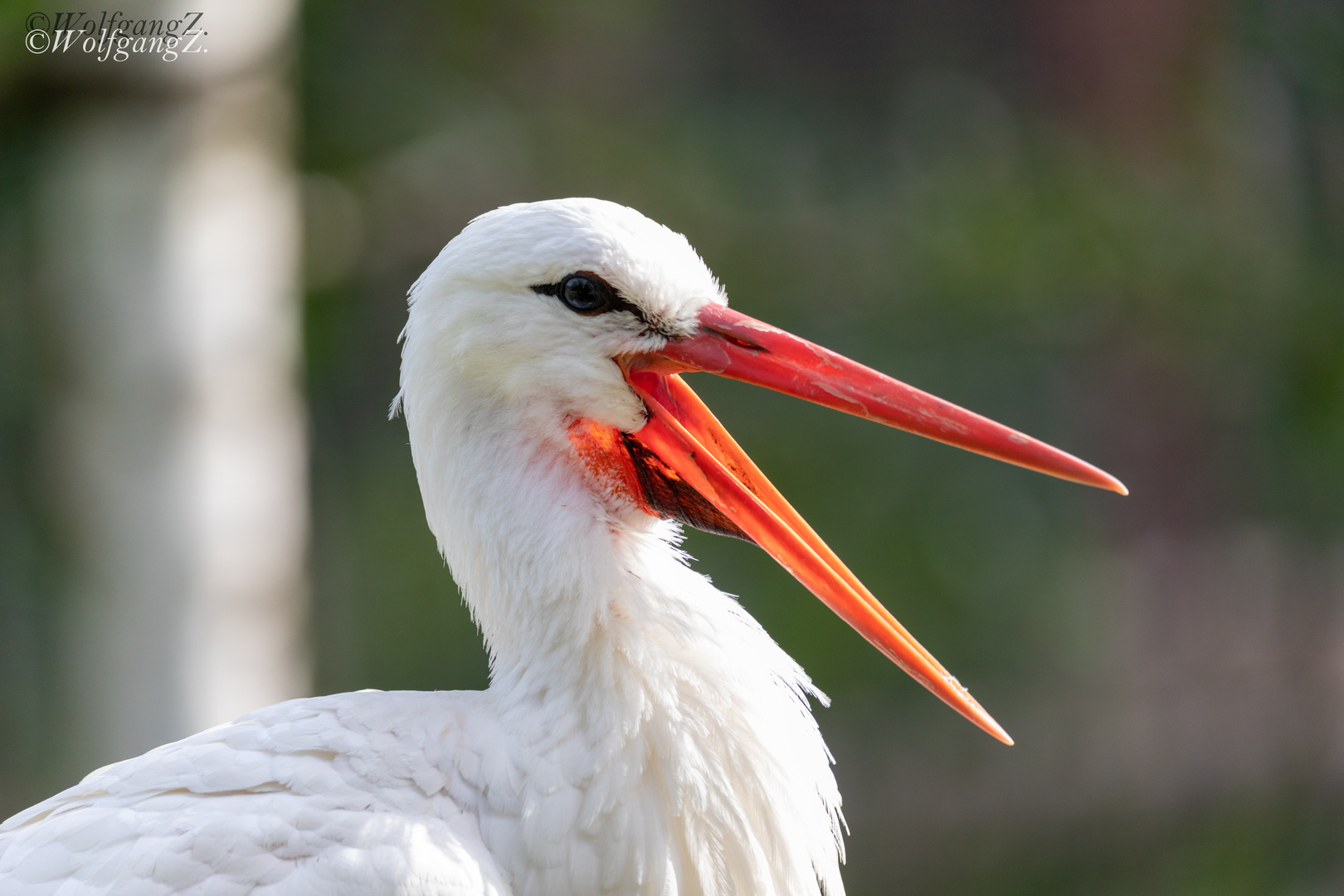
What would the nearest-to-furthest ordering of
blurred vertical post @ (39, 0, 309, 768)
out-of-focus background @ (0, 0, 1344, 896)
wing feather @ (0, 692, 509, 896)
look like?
wing feather @ (0, 692, 509, 896) → blurred vertical post @ (39, 0, 309, 768) → out-of-focus background @ (0, 0, 1344, 896)

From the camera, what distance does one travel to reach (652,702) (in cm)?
146

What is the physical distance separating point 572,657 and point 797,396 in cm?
44

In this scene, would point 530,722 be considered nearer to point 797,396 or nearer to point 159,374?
point 797,396

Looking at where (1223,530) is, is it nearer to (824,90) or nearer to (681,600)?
(824,90)

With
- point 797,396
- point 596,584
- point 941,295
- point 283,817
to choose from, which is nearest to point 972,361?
point 941,295

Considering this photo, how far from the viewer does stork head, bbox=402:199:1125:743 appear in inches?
59.3

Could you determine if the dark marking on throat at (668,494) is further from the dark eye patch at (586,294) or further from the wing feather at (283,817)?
the wing feather at (283,817)

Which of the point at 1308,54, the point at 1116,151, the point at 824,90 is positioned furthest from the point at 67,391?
the point at 1308,54

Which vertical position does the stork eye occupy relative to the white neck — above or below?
above

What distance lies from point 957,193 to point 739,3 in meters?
1.53

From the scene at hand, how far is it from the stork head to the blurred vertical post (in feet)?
6.69

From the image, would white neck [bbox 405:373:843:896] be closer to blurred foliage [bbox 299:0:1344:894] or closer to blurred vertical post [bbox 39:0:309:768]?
blurred vertical post [bbox 39:0:309:768]

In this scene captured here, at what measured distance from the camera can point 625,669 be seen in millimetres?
1470

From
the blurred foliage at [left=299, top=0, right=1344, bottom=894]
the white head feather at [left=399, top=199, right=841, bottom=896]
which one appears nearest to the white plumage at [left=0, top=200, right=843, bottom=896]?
the white head feather at [left=399, top=199, right=841, bottom=896]
